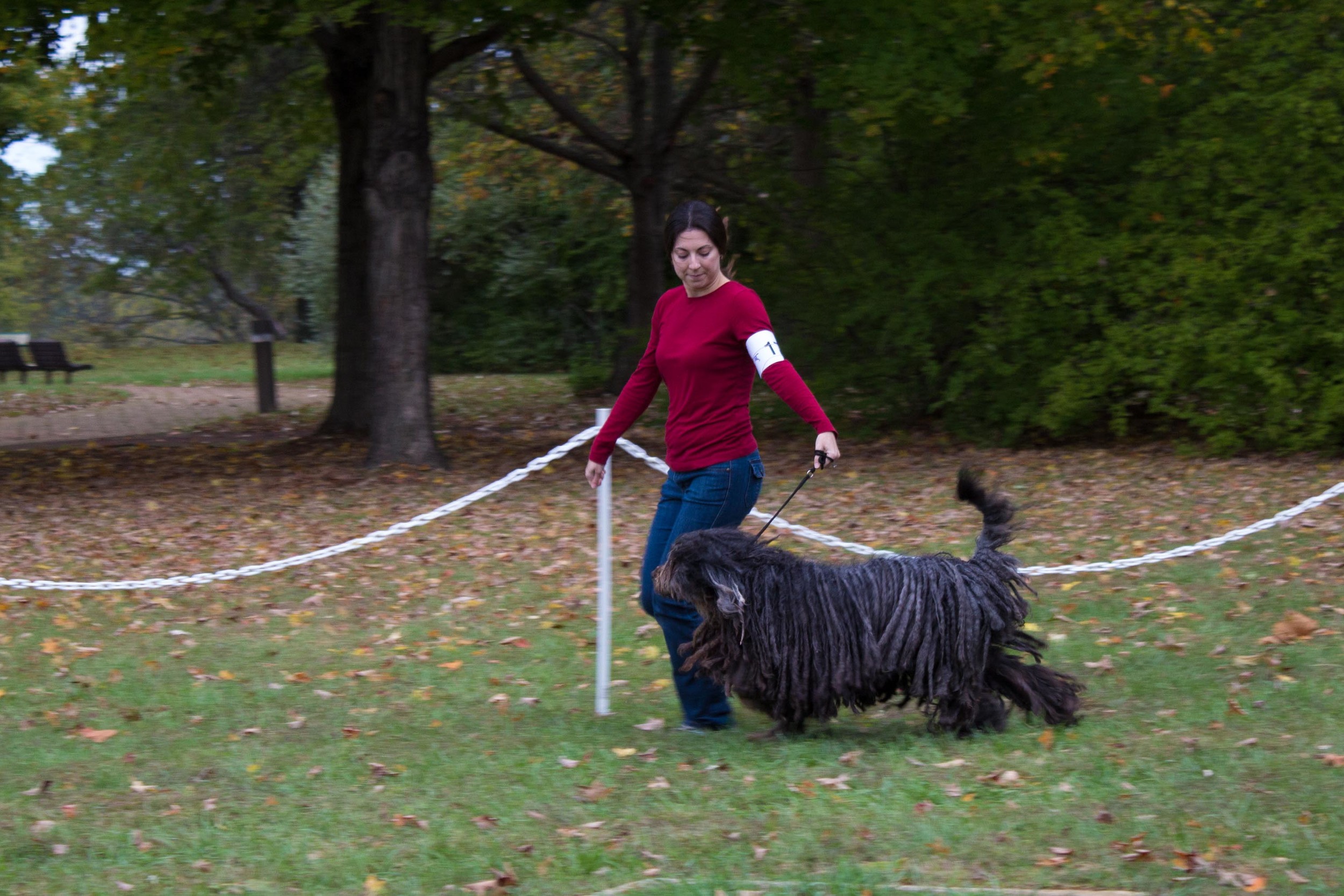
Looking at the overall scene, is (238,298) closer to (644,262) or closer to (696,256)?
(644,262)

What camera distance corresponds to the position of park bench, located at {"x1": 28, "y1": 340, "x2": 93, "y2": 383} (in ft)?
78.8

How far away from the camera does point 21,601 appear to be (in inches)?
344

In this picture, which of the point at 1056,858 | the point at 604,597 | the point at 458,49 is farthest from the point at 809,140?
the point at 1056,858

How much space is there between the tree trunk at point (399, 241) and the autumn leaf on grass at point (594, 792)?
809 centimetres

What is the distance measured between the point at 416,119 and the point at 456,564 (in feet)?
16.3

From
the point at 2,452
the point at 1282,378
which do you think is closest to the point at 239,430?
the point at 2,452

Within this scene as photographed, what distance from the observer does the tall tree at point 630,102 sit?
15289mm

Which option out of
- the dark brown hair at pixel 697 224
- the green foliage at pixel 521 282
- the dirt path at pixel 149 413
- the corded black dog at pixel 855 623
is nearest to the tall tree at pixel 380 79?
the dirt path at pixel 149 413

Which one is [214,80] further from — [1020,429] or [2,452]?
[1020,429]

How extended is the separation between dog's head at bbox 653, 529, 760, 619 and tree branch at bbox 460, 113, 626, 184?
11.6m

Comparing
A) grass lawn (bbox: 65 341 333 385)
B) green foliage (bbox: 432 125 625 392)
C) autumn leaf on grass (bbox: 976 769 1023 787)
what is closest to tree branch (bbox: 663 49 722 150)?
green foliage (bbox: 432 125 625 392)

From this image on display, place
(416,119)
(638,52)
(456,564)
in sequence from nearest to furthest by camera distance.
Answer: (456,564) → (416,119) → (638,52)

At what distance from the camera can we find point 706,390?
17.1ft

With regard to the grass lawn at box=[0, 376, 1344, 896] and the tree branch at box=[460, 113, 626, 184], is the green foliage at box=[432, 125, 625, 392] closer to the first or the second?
the tree branch at box=[460, 113, 626, 184]
